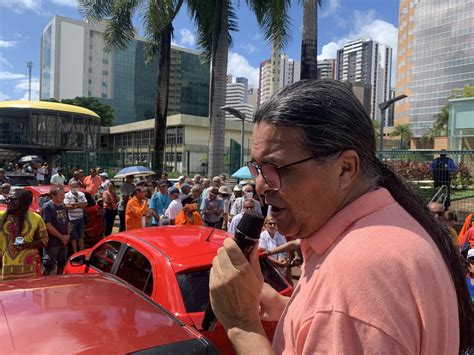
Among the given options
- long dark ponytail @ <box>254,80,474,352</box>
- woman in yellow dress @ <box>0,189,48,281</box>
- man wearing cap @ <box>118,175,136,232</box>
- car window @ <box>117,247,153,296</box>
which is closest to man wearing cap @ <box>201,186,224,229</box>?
man wearing cap @ <box>118,175,136,232</box>

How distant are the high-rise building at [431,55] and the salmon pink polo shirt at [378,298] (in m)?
94.9

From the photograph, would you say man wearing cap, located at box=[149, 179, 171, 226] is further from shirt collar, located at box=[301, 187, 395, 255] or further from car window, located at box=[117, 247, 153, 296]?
shirt collar, located at box=[301, 187, 395, 255]

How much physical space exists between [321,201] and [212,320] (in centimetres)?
65

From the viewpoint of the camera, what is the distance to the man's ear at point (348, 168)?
3.53 ft

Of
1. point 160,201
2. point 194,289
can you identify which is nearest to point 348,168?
point 194,289

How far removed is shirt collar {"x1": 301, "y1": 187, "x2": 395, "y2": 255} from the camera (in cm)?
101

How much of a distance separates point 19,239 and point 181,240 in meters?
2.29

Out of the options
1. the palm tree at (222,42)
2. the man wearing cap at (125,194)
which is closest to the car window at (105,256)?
the man wearing cap at (125,194)

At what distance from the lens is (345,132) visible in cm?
108

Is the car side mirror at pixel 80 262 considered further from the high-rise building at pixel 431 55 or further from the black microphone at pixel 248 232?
the high-rise building at pixel 431 55

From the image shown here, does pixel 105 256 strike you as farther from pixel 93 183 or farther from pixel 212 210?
pixel 93 183

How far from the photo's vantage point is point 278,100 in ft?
3.72

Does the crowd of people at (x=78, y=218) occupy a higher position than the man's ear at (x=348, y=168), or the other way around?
the man's ear at (x=348, y=168)

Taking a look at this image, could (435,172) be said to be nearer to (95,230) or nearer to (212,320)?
(95,230)
